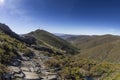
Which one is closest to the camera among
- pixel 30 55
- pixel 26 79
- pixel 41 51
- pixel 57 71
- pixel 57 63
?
pixel 26 79

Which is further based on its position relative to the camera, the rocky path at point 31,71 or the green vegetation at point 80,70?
the green vegetation at point 80,70

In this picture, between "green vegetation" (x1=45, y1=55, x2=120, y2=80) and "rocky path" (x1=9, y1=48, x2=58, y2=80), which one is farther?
"green vegetation" (x1=45, y1=55, x2=120, y2=80)

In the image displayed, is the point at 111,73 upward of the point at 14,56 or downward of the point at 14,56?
downward

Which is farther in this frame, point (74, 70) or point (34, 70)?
point (74, 70)

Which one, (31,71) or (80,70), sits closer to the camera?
(31,71)

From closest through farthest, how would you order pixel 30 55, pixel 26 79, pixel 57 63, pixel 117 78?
pixel 26 79
pixel 117 78
pixel 57 63
pixel 30 55

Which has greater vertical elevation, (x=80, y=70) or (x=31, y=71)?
(x=31, y=71)

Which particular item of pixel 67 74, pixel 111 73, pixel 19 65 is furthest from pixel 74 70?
pixel 19 65

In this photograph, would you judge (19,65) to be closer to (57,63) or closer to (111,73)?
(57,63)
